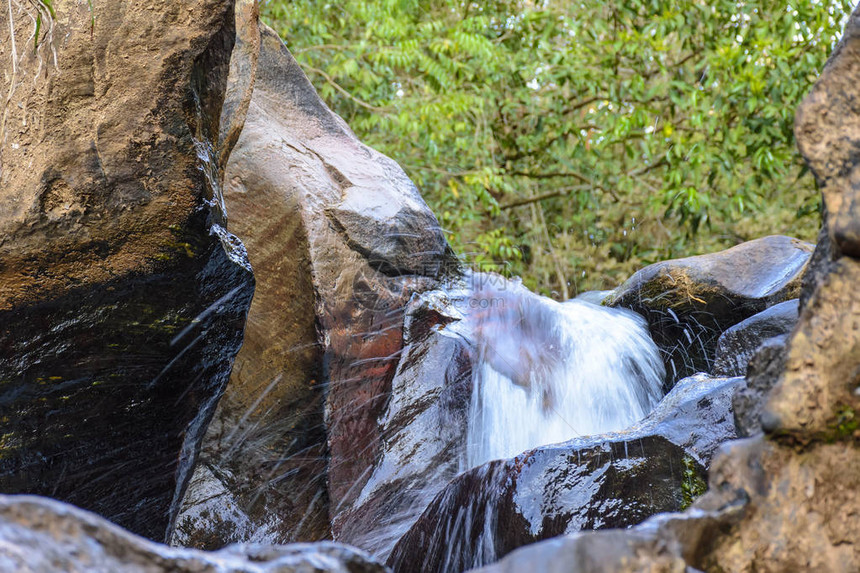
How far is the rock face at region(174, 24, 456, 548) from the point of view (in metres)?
4.45

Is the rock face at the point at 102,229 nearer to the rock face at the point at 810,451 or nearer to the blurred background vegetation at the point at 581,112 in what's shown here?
the rock face at the point at 810,451

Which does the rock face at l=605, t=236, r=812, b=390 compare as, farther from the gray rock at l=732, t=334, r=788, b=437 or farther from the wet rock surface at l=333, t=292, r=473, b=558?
the gray rock at l=732, t=334, r=788, b=437

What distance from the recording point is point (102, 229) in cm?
304

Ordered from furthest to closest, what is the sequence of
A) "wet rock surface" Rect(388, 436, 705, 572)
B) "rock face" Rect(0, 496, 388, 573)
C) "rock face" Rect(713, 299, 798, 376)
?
"rock face" Rect(713, 299, 798, 376)
"wet rock surface" Rect(388, 436, 705, 572)
"rock face" Rect(0, 496, 388, 573)

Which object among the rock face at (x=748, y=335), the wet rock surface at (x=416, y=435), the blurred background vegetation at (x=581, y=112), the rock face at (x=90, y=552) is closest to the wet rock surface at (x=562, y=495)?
the wet rock surface at (x=416, y=435)

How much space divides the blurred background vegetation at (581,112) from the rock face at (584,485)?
17.8ft

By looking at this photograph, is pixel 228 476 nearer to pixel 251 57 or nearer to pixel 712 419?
pixel 251 57

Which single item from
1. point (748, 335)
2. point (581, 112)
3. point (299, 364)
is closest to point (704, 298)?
point (748, 335)

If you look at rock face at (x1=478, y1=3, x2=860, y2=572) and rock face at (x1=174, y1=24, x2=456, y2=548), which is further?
rock face at (x1=174, y1=24, x2=456, y2=548)

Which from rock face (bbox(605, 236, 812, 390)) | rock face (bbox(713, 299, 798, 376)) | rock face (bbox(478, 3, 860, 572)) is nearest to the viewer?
rock face (bbox(478, 3, 860, 572))

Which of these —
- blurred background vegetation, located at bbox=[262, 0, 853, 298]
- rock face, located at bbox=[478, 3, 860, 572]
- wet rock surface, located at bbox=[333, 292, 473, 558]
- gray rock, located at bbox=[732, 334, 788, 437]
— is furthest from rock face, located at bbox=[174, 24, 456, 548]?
blurred background vegetation, located at bbox=[262, 0, 853, 298]

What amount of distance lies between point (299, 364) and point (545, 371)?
4.51 ft

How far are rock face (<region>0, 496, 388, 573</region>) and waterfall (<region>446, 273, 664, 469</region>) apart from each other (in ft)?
10.2

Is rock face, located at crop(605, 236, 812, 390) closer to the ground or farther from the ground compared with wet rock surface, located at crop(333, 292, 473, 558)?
farther from the ground
